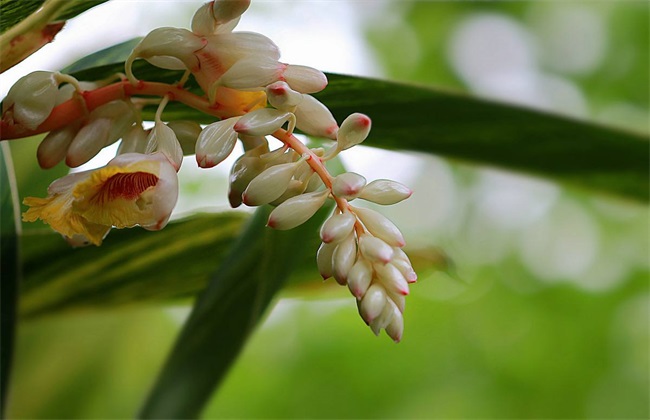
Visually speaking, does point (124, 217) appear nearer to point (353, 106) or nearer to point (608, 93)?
point (353, 106)

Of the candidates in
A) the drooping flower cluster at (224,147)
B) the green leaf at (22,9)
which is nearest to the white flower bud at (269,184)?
the drooping flower cluster at (224,147)

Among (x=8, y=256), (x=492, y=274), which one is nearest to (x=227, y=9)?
(x=8, y=256)

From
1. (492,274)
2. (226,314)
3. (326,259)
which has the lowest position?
(492,274)

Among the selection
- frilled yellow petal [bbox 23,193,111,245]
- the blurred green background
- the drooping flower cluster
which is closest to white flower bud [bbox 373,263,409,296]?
Answer: the drooping flower cluster

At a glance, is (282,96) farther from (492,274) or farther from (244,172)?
(492,274)

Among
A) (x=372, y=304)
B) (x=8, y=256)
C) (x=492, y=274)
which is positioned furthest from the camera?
(x=492, y=274)

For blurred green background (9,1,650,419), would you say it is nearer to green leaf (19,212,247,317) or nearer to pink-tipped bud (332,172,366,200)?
green leaf (19,212,247,317)
